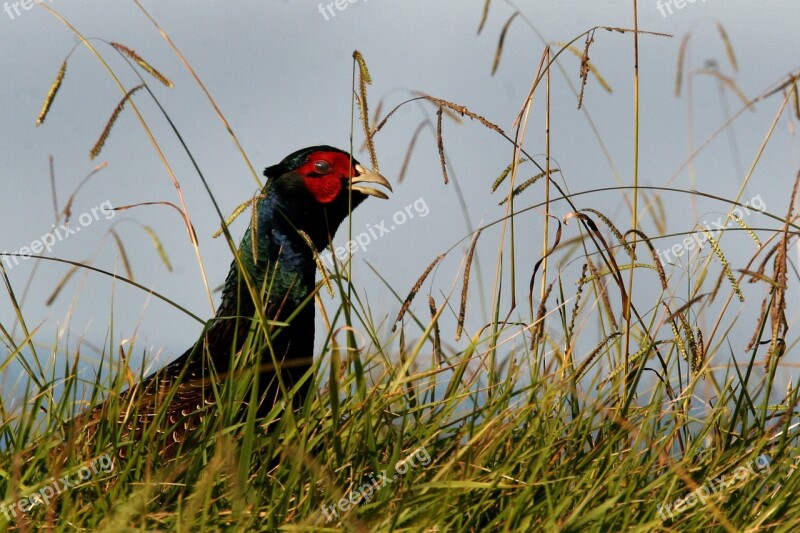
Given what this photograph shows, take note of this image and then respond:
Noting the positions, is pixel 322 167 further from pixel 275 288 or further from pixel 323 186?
pixel 275 288

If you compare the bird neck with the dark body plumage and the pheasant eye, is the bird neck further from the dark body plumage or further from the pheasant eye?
the pheasant eye

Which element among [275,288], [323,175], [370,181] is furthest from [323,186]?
[275,288]

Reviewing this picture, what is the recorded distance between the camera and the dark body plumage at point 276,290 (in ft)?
11.1

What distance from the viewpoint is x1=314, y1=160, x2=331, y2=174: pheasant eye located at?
4.30m

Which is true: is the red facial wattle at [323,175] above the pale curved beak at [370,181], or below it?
above

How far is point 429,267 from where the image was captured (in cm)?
300

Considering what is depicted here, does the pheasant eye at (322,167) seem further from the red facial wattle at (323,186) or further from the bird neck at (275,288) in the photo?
the bird neck at (275,288)

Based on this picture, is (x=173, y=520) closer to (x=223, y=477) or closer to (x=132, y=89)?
(x=223, y=477)

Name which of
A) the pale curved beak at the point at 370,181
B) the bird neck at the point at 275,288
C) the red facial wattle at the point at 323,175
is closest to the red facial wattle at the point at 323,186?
the red facial wattle at the point at 323,175

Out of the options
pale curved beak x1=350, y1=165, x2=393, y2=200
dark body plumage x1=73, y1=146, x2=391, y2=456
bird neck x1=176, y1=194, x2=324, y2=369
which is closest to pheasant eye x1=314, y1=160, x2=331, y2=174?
dark body plumage x1=73, y1=146, x2=391, y2=456

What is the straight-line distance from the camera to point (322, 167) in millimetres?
4309

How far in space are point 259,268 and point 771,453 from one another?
2072 millimetres

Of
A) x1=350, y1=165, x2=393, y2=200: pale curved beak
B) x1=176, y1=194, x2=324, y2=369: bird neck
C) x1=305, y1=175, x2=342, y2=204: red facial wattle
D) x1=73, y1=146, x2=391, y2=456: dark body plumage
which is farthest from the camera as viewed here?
x1=305, y1=175, x2=342, y2=204: red facial wattle

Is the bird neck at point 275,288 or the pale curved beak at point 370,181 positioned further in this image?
the pale curved beak at point 370,181
